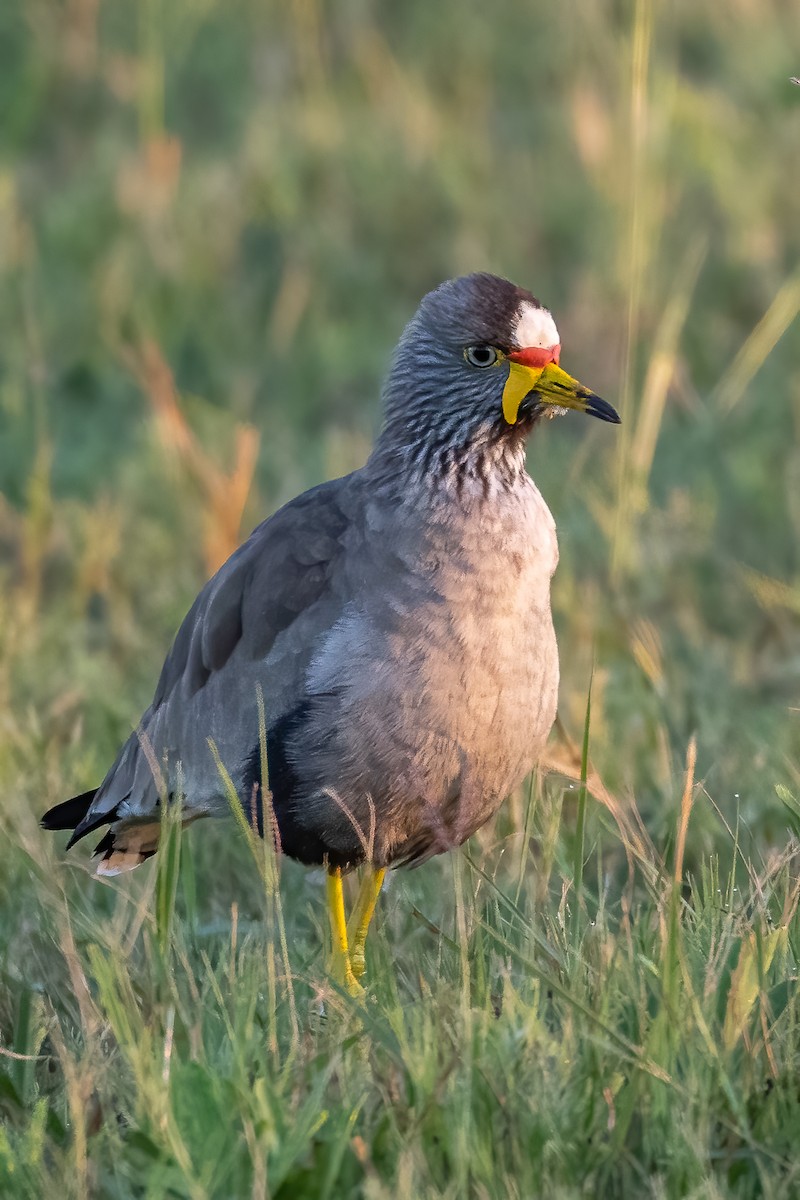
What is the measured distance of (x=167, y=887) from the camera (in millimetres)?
3170

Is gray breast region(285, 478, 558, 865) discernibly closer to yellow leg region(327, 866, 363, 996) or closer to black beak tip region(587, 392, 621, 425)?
yellow leg region(327, 866, 363, 996)

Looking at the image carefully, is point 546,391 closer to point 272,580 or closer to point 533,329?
point 533,329

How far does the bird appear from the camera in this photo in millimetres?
3590

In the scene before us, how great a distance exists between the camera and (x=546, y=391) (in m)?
3.85

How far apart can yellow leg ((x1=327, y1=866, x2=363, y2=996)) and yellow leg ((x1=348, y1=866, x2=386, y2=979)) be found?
0.03 metres

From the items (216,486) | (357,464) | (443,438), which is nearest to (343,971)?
(443,438)

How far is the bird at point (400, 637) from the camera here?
3.59 meters

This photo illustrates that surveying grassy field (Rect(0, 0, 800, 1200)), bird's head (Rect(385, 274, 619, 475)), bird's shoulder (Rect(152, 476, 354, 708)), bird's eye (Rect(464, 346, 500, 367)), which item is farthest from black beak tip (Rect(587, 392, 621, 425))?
grassy field (Rect(0, 0, 800, 1200))

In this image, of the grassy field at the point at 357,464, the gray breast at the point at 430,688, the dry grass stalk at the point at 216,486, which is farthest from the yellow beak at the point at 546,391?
the dry grass stalk at the point at 216,486

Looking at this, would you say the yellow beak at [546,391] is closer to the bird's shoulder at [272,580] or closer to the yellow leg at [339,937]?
the bird's shoulder at [272,580]

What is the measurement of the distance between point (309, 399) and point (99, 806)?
384 centimetres

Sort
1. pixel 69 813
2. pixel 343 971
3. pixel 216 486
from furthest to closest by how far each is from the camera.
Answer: pixel 216 486 → pixel 69 813 → pixel 343 971

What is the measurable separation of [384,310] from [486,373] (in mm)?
4504

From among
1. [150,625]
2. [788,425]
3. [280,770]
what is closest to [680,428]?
[788,425]
